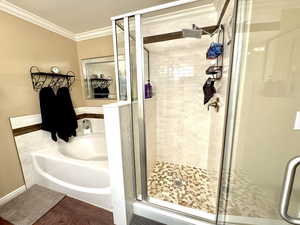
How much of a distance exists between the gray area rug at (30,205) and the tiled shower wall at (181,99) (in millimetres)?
1663

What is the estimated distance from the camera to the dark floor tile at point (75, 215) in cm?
132

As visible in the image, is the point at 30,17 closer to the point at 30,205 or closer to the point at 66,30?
the point at 66,30

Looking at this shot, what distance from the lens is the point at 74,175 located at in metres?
1.52

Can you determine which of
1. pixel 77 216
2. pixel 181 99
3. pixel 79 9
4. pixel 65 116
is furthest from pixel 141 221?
pixel 79 9

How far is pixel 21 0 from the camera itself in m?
1.44

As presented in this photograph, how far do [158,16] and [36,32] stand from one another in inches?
67.5

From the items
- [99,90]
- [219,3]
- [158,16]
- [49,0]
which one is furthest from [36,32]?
[219,3]

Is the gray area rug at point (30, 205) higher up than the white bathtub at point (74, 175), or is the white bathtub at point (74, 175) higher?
the white bathtub at point (74, 175)

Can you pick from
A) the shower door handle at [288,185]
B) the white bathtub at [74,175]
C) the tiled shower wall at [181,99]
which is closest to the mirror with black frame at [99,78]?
the tiled shower wall at [181,99]

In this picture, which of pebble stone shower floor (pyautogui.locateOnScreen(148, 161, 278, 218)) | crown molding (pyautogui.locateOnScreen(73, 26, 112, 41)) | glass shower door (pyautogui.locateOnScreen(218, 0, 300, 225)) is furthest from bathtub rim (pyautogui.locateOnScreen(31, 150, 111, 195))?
crown molding (pyautogui.locateOnScreen(73, 26, 112, 41))

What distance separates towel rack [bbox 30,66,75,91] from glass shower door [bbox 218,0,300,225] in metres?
2.38

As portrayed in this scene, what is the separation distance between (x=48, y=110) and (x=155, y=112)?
1.59 meters

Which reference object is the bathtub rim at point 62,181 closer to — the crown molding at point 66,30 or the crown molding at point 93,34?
the crown molding at point 66,30

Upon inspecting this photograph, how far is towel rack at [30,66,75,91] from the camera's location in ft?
5.92
